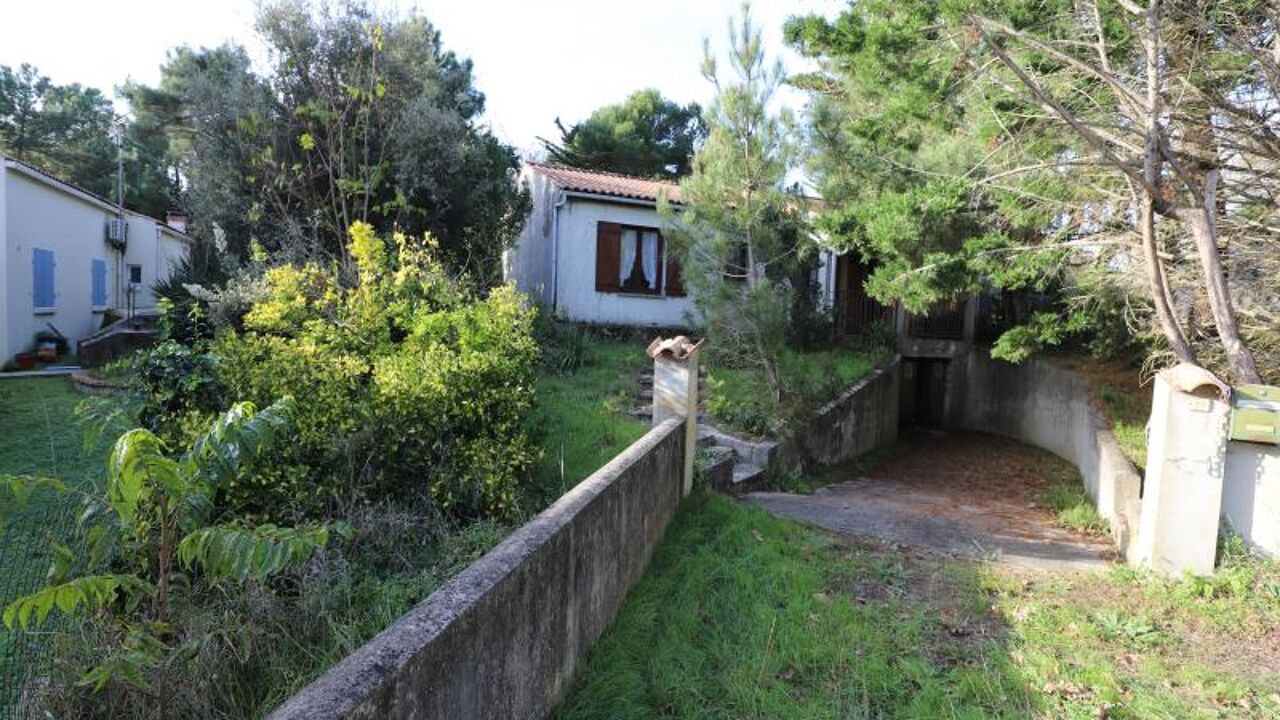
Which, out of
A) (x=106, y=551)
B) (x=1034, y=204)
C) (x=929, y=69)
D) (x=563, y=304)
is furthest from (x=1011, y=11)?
(x=563, y=304)

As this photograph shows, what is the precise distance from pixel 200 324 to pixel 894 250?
787 cm

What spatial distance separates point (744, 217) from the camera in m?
10.5

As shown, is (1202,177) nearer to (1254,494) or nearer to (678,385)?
(1254,494)

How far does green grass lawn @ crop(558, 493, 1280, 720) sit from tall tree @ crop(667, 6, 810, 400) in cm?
499

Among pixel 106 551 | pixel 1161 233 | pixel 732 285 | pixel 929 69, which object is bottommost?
pixel 106 551

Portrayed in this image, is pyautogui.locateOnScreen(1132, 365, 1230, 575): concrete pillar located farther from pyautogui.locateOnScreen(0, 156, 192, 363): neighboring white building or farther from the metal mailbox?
pyautogui.locateOnScreen(0, 156, 192, 363): neighboring white building

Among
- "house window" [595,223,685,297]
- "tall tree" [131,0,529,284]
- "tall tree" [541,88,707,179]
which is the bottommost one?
"house window" [595,223,685,297]

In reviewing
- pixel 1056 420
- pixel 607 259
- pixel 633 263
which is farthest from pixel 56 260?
pixel 1056 420

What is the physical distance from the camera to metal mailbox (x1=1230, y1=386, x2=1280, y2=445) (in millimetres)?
5680

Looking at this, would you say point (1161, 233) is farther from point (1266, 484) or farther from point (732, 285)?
point (732, 285)

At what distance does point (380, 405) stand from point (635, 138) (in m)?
26.0

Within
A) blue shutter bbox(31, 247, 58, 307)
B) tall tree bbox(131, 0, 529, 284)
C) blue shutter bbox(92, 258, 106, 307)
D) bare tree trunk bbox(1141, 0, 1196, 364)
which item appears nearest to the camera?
bare tree trunk bbox(1141, 0, 1196, 364)

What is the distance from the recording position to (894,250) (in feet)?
30.3

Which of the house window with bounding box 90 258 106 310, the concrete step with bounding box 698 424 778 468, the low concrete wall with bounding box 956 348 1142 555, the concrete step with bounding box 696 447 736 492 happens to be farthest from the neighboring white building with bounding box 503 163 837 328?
the house window with bounding box 90 258 106 310
